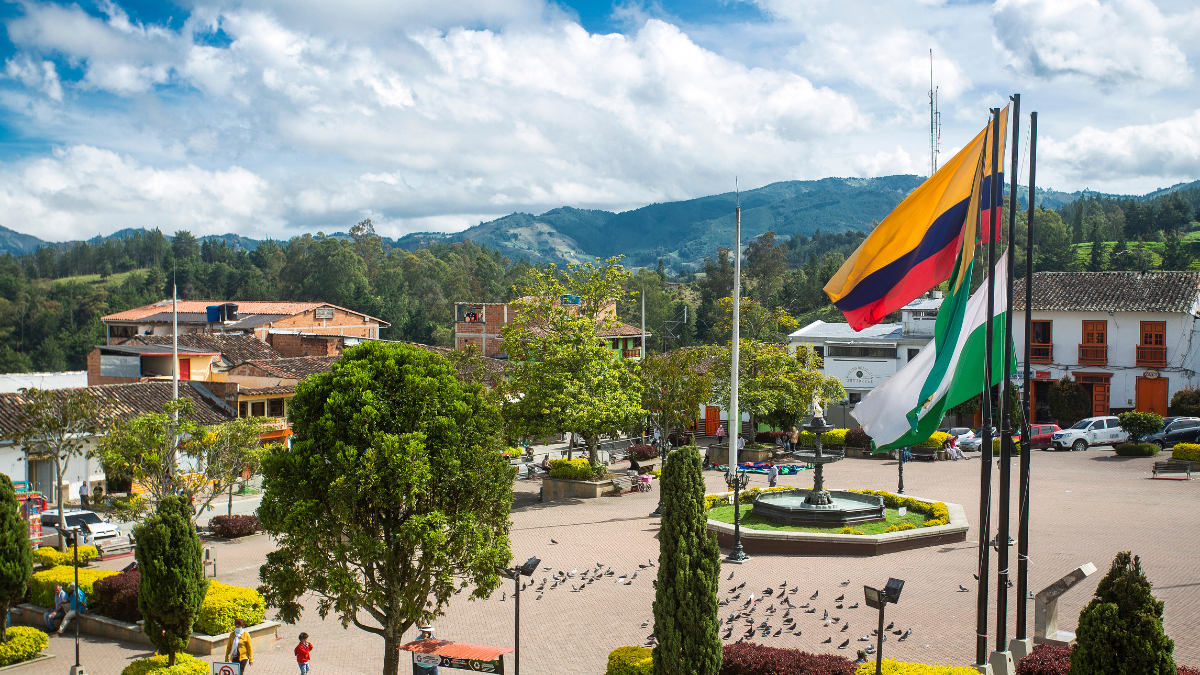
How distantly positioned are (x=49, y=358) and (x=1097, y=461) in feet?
311

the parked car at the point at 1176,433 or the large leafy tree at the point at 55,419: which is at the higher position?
the large leafy tree at the point at 55,419

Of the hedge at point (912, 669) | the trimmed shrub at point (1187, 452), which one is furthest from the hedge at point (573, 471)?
the trimmed shrub at point (1187, 452)

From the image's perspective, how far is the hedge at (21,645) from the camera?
594 inches

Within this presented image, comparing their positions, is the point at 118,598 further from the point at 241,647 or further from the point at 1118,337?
the point at 1118,337

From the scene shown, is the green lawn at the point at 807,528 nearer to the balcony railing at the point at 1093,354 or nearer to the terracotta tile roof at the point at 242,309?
the balcony railing at the point at 1093,354

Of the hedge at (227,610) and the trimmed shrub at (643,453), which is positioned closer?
the hedge at (227,610)

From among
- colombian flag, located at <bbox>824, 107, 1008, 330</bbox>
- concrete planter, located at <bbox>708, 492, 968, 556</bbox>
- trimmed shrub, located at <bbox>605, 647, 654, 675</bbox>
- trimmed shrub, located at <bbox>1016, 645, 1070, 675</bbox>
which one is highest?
colombian flag, located at <bbox>824, 107, 1008, 330</bbox>

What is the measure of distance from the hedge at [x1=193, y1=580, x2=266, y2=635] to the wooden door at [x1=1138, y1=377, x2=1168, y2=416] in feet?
128

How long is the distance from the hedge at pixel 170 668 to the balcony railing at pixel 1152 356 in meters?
40.8

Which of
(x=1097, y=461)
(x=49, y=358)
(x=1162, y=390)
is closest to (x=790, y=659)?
(x=1097, y=461)

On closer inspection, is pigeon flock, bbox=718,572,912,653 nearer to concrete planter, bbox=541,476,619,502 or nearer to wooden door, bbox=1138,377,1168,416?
concrete planter, bbox=541,476,619,502

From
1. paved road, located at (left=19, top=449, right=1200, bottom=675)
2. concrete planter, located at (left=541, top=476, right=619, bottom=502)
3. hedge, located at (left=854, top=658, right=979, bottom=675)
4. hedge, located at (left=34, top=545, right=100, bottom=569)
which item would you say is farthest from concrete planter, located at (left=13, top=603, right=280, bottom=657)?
concrete planter, located at (left=541, top=476, right=619, bottom=502)

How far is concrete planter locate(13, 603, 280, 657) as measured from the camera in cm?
1527

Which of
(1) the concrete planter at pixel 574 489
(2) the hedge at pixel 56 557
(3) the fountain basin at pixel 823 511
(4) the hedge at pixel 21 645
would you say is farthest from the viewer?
(1) the concrete planter at pixel 574 489
